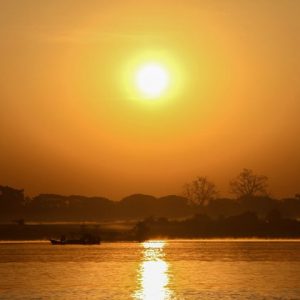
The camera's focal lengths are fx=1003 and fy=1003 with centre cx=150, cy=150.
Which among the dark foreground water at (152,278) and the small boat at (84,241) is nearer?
the dark foreground water at (152,278)

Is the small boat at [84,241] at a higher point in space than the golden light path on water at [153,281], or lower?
higher

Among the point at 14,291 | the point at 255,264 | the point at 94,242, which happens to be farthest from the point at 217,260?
the point at 94,242

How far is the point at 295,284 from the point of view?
266ft

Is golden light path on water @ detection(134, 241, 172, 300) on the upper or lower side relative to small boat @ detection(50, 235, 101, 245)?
lower

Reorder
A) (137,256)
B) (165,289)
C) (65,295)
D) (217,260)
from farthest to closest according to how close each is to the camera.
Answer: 1. (137,256)
2. (217,260)
3. (165,289)
4. (65,295)

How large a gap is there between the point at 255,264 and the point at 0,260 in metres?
35.5

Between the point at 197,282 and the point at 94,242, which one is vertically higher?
the point at 94,242

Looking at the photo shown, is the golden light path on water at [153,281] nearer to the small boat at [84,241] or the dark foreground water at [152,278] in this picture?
the dark foreground water at [152,278]

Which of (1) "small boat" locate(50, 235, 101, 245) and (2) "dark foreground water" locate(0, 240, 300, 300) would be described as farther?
(1) "small boat" locate(50, 235, 101, 245)

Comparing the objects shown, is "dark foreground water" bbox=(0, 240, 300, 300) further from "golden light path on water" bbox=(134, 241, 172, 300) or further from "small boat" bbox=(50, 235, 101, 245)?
"small boat" bbox=(50, 235, 101, 245)

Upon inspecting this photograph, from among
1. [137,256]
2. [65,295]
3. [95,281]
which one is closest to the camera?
[65,295]

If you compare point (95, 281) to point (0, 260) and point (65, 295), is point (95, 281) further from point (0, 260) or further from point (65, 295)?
point (0, 260)

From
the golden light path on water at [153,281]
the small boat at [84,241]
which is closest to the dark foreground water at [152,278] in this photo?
the golden light path on water at [153,281]

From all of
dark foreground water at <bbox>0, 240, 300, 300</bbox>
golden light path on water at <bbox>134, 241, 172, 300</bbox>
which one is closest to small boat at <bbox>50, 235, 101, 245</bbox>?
dark foreground water at <bbox>0, 240, 300, 300</bbox>
